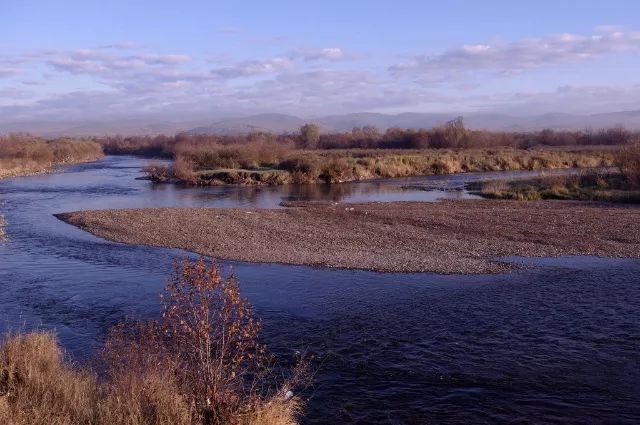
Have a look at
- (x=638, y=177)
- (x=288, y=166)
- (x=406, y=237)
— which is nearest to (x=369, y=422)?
(x=406, y=237)

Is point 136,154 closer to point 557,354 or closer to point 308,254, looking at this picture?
point 308,254

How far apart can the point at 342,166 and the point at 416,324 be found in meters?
37.6

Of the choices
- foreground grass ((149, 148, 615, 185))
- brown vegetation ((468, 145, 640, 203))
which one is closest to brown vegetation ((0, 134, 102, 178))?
foreground grass ((149, 148, 615, 185))

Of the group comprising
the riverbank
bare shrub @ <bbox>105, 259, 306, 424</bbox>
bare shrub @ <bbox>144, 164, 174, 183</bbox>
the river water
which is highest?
bare shrub @ <bbox>144, 164, 174, 183</bbox>

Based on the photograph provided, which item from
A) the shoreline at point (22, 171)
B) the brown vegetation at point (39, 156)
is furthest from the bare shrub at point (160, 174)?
the brown vegetation at point (39, 156)

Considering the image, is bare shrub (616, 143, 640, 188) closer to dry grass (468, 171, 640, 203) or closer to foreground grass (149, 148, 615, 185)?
dry grass (468, 171, 640, 203)

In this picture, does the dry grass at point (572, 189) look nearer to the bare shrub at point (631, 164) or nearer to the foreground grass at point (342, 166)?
the bare shrub at point (631, 164)

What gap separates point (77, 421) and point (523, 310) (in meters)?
8.71

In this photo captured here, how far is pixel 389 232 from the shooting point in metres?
21.9

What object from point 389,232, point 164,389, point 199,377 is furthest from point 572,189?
point 164,389

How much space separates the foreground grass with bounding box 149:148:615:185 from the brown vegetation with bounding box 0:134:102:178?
13.9 meters

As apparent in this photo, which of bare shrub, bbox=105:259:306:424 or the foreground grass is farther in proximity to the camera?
the foreground grass

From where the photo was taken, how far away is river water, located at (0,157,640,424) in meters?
8.42

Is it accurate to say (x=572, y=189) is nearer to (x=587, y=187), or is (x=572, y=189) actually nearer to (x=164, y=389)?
(x=587, y=187)
